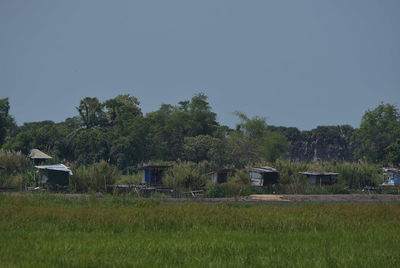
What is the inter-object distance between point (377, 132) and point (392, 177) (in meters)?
24.7

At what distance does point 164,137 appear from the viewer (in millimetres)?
76125

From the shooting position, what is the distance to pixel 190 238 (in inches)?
644

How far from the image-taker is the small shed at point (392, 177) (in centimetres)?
5834

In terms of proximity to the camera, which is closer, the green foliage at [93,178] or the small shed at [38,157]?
the green foliage at [93,178]

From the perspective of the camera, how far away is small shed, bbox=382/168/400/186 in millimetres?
58344

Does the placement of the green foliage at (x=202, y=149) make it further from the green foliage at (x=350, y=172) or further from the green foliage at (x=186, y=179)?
the green foliage at (x=186, y=179)

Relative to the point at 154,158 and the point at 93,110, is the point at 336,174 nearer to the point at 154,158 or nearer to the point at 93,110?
the point at 154,158

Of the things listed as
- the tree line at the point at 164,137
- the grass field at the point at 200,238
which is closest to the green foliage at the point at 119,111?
the tree line at the point at 164,137

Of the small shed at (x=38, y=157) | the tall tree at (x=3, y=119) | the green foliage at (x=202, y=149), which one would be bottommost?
the small shed at (x=38, y=157)

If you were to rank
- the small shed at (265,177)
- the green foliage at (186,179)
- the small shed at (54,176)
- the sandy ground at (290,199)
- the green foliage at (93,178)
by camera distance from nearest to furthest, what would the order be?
the sandy ground at (290,199)
the green foliage at (93,178)
the green foliage at (186,179)
the small shed at (54,176)
the small shed at (265,177)

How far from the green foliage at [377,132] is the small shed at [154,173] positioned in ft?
132

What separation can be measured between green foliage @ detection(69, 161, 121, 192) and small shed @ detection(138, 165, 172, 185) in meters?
7.01

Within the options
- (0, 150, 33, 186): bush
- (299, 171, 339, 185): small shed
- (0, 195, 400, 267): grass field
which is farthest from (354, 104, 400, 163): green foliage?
(0, 195, 400, 267): grass field

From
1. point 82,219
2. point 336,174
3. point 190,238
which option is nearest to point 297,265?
point 190,238
